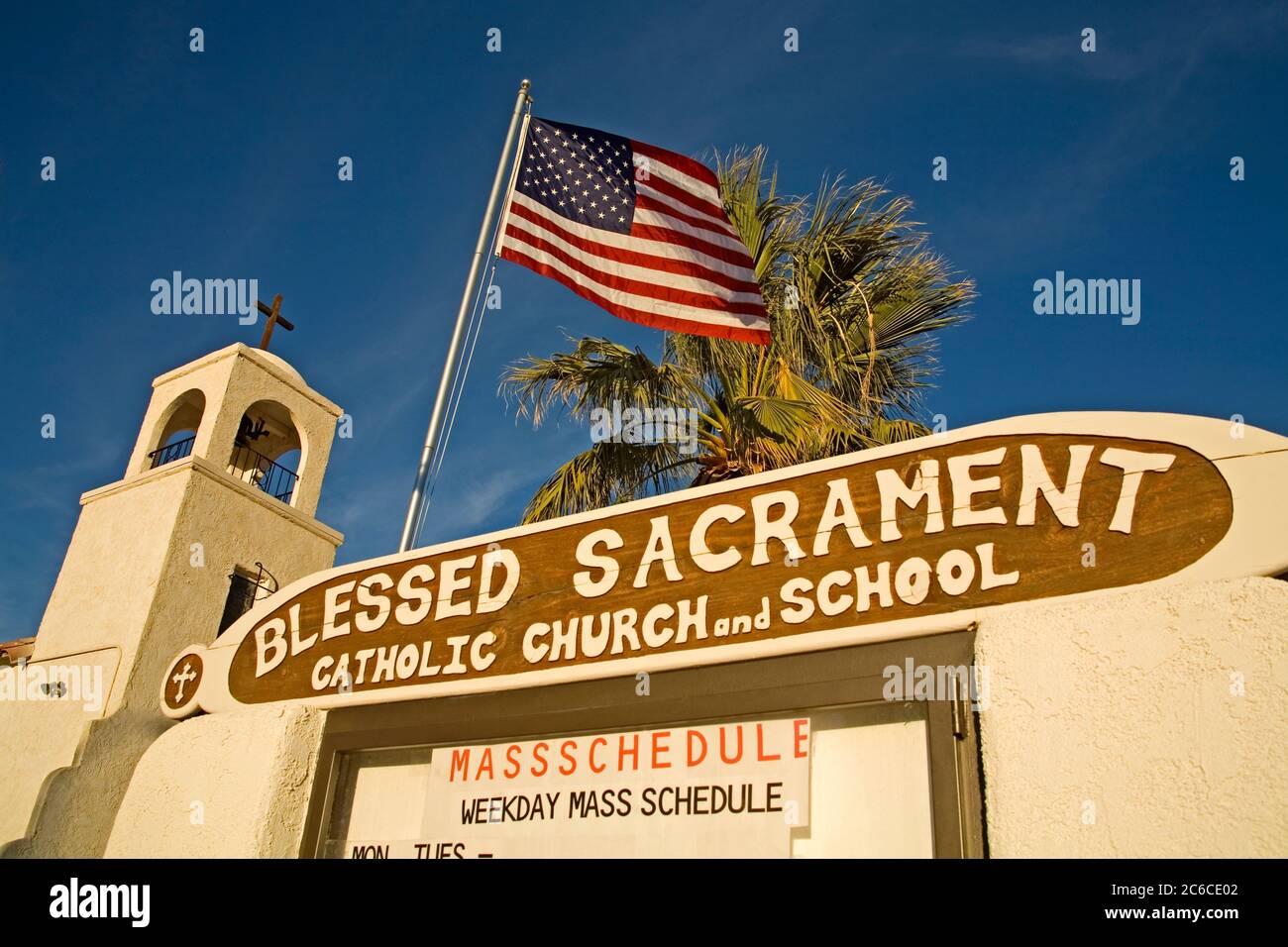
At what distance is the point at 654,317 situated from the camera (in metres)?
6.53

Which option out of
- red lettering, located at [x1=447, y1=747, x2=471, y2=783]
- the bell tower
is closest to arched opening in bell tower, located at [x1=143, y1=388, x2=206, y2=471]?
the bell tower

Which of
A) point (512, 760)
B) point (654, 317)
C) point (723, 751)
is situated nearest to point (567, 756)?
point (512, 760)

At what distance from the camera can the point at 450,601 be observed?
5125 mm

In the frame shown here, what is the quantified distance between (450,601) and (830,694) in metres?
2.21

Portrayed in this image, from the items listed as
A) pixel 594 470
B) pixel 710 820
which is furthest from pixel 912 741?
pixel 594 470

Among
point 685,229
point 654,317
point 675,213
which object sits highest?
point 675,213

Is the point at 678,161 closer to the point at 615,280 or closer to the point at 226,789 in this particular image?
the point at 615,280

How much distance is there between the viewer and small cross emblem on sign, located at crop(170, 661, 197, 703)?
18.8 feet

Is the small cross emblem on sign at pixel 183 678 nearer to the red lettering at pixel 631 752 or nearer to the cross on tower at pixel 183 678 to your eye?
the cross on tower at pixel 183 678

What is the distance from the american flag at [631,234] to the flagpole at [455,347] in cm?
27

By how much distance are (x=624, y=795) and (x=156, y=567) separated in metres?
6.38

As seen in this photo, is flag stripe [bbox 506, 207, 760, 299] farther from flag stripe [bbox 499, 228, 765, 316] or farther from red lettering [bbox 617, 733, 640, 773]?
red lettering [bbox 617, 733, 640, 773]

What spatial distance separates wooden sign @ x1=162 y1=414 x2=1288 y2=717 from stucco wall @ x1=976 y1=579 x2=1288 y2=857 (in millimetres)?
152
